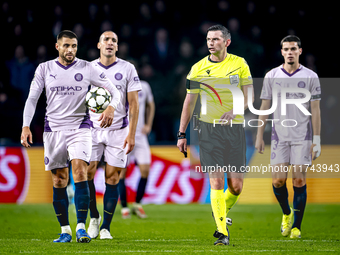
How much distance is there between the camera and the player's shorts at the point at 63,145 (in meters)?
5.61

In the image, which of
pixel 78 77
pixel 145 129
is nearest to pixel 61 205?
pixel 78 77

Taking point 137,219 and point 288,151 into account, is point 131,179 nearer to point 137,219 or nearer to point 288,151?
point 137,219

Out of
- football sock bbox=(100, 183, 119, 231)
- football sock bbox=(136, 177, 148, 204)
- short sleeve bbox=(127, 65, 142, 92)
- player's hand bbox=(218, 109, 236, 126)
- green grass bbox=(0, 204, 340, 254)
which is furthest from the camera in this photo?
football sock bbox=(136, 177, 148, 204)

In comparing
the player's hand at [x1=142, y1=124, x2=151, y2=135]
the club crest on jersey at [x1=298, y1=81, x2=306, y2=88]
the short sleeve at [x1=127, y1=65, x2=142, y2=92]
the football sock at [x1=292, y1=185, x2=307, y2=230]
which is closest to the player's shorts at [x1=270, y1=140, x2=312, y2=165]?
the football sock at [x1=292, y1=185, x2=307, y2=230]

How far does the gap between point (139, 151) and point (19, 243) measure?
4155 millimetres

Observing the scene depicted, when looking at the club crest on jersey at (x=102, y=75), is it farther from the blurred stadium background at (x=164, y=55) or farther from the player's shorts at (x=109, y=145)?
the blurred stadium background at (x=164, y=55)

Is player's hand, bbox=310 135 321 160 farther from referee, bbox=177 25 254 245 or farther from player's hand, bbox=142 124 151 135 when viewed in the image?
player's hand, bbox=142 124 151 135

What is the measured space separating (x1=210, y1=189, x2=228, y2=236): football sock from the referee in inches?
Answer: 9.8

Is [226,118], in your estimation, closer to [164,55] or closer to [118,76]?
[118,76]

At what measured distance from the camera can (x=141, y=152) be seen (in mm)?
9430

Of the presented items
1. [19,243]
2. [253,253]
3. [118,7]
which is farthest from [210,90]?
[118,7]

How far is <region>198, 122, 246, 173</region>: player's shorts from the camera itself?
18.6ft

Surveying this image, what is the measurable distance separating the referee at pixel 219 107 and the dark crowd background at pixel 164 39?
5.89 m

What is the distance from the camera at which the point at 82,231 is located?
17.6 feet
